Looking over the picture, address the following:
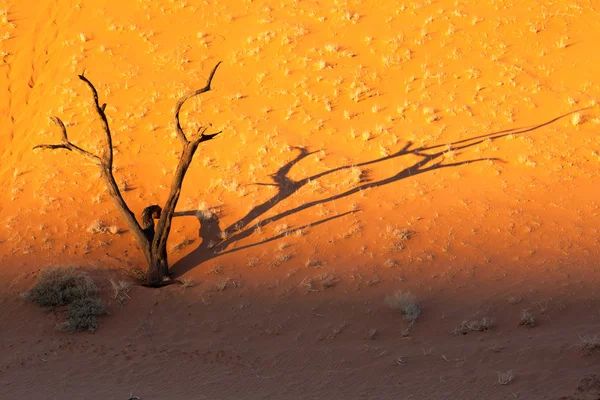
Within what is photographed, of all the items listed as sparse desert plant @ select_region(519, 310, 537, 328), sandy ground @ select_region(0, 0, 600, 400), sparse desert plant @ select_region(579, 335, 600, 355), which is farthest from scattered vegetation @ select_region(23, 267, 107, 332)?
sparse desert plant @ select_region(579, 335, 600, 355)

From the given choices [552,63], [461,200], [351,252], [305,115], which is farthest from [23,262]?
[552,63]

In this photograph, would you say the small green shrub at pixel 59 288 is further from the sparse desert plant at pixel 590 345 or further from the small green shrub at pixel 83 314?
the sparse desert plant at pixel 590 345

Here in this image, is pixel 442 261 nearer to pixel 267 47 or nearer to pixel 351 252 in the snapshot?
pixel 351 252

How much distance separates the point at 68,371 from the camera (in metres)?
10.2

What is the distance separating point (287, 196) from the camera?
14.4 metres

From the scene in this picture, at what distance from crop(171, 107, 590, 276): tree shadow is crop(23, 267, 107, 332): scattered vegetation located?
5.42ft

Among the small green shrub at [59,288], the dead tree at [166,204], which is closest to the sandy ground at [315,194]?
the small green shrub at [59,288]

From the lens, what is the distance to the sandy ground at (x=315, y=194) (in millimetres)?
10047

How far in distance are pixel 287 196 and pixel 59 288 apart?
4.89 m

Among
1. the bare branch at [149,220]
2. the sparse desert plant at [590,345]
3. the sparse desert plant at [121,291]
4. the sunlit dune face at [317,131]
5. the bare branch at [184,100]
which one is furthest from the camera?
the sunlit dune face at [317,131]

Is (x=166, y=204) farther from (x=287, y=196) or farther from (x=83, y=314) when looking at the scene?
(x=287, y=196)

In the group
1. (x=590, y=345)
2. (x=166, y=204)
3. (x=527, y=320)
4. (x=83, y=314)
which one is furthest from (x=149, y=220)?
(x=590, y=345)

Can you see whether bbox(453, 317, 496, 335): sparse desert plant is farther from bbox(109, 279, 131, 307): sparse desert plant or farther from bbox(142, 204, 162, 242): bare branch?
bbox(142, 204, 162, 242): bare branch

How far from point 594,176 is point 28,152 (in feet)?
40.3
